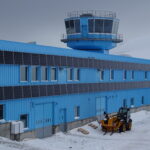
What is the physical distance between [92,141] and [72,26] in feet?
69.0

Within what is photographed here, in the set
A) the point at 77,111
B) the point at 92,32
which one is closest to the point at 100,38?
the point at 92,32

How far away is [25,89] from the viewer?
24.7 meters

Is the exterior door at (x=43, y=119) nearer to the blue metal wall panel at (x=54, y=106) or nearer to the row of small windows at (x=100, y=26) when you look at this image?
the blue metal wall panel at (x=54, y=106)

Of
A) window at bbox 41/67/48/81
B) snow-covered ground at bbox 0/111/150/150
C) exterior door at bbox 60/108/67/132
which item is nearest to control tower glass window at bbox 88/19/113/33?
snow-covered ground at bbox 0/111/150/150

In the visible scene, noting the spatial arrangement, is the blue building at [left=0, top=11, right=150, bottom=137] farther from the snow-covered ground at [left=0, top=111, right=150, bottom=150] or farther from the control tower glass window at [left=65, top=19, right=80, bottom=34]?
the snow-covered ground at [left=0, top=111, right=150, bottom=150]

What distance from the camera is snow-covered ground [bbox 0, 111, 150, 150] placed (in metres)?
22.9

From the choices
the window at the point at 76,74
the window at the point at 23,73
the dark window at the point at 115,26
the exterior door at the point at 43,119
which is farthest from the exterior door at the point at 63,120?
the dark window at the point at 115,26

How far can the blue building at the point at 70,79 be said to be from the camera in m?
23.9

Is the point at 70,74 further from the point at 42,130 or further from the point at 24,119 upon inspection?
the point at 24,119

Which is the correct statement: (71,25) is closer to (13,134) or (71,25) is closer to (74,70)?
(74,70)

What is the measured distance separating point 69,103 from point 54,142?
583 cm

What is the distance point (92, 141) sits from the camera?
26.0 m

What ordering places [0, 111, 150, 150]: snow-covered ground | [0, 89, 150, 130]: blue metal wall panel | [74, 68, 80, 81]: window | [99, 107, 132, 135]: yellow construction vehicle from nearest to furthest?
[0, 111, 150, 150]: snow-covered ground, [0, 89, 150, 130]: blue metal wall panel, [99, 107, 132, 135]: yellow construction vehicle, [74, 68, 80, 81]: window

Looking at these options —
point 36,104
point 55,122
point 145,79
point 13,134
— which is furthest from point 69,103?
point 145,79
